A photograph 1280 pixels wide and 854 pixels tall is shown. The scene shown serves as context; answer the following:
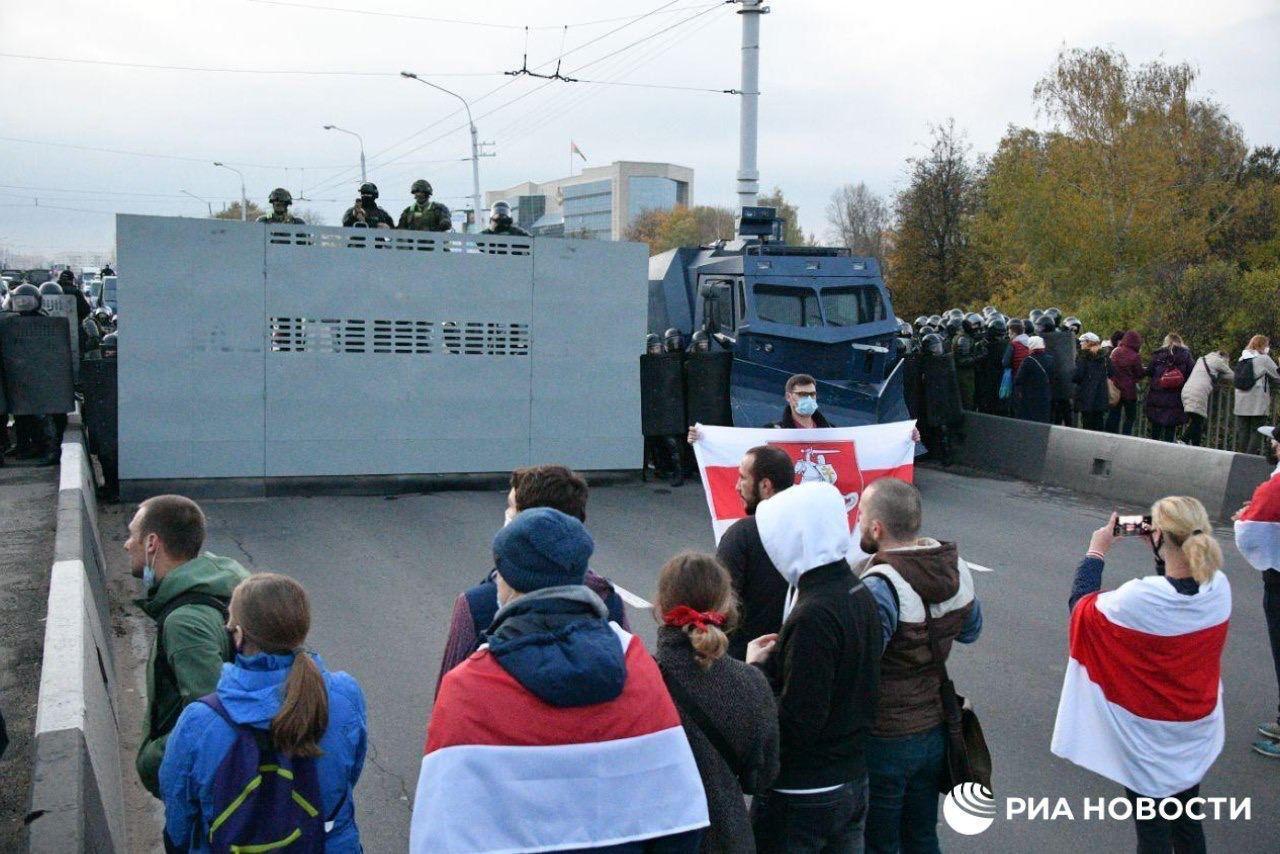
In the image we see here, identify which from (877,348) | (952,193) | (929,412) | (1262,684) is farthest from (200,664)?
(952,193)

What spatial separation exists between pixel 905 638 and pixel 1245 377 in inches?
504

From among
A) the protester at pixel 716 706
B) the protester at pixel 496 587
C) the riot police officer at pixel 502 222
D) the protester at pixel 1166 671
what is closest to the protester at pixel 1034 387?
the riot police officer at pixel 502 222

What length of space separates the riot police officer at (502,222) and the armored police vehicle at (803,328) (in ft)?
10.2

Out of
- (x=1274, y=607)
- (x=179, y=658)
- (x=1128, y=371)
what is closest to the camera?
(x=179, y=658)

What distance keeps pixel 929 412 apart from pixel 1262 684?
9069mm

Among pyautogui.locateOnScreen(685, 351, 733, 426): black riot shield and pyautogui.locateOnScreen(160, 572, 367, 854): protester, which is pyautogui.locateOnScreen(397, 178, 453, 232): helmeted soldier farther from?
pyautogui.locateOnScreen(160, 572, 367, 854): protester

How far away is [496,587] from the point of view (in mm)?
3637

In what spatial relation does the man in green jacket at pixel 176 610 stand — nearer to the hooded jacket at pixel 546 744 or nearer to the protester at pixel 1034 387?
the hooded jacket at pixel 546 744

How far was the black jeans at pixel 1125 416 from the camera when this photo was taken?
1686cm

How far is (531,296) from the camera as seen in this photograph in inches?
566

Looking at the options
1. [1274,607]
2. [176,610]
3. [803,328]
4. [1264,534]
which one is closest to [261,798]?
[176,610]

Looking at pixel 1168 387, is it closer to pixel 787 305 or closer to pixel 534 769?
pixel 787 305

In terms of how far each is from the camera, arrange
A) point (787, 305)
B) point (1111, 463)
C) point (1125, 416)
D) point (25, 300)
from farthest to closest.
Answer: point (1125, 416)
point (787, 305)
point (1111, 463)
point (25, 300)

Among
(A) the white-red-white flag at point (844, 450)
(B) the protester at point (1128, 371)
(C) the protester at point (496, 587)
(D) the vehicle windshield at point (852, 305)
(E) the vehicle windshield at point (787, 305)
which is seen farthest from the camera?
(B) the protester at point (1128, 371)
